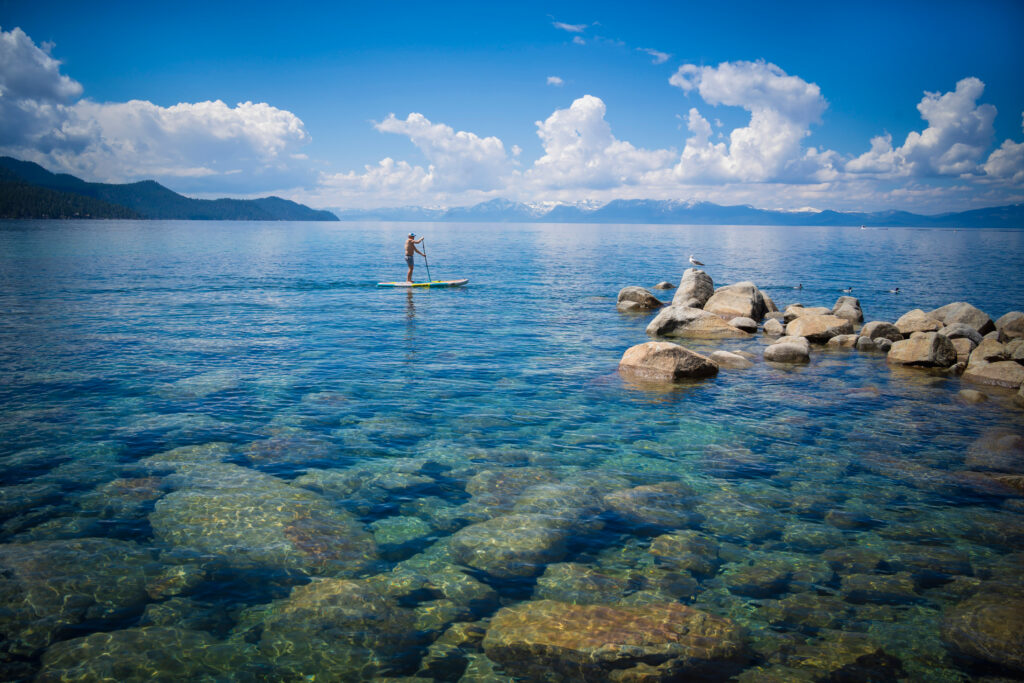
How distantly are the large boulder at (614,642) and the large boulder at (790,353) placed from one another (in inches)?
642

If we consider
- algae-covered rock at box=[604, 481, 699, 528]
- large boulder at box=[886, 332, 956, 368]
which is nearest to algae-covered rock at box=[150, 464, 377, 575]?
algae-covered rock at box=[604, 481, 699, 528]

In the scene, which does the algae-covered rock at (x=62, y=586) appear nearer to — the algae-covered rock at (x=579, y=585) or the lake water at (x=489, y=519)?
the lake water at (x=489, y=519)

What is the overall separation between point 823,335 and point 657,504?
61.7ft

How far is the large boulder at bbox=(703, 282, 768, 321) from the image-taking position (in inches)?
1166

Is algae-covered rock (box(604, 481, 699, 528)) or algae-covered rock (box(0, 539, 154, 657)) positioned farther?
algae-covered rock (box(604, 481, 699, 528))

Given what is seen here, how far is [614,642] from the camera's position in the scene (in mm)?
6562

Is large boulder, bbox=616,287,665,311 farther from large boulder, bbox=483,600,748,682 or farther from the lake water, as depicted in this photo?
large boulder, bbox=483,600,748,682

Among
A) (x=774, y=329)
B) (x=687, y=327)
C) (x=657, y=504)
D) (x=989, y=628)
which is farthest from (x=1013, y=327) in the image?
(x=657, y=504)

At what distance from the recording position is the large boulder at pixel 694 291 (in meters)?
32.2

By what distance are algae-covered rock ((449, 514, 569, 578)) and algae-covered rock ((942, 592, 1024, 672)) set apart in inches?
202

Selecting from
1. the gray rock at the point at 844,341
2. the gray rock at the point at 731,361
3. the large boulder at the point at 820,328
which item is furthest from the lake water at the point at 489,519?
the large boulder at the point at 820,328

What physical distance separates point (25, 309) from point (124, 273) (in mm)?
20678

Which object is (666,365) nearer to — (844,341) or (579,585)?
(844,341)

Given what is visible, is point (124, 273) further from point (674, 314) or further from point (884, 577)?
point (884, 577)
